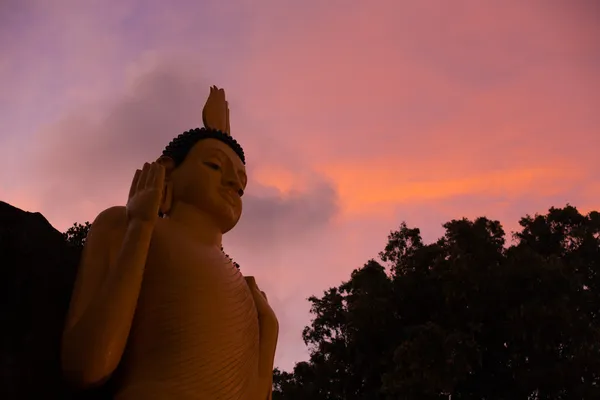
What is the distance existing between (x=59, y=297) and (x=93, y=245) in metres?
0.40

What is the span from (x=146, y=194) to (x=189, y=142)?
3.17ft

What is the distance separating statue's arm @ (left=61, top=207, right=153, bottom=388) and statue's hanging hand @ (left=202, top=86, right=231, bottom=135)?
1628 millimetres

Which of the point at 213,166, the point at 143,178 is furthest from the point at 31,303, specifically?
the point at 213,166

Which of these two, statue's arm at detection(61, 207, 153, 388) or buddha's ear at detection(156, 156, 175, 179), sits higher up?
buddha's ear at detection(156, 156, 175, 179)

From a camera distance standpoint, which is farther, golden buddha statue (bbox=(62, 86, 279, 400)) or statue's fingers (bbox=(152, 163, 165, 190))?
statue's fingers (bbox=(152, 163, 165, 190))

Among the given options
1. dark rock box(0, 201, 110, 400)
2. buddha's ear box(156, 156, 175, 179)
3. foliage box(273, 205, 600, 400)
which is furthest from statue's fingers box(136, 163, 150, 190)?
foliage box(273, 205, 600, 400)

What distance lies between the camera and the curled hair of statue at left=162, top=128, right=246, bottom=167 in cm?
491

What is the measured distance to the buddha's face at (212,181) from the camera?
15.4ft

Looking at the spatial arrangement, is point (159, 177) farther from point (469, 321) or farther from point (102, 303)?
point (469, 321)

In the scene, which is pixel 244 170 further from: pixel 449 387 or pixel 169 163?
pixel 449 387

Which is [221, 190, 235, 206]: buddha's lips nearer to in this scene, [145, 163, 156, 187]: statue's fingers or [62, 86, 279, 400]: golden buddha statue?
[62, 86, 279, 400]: golden buddha statue

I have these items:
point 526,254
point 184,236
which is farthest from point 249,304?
point 526,254

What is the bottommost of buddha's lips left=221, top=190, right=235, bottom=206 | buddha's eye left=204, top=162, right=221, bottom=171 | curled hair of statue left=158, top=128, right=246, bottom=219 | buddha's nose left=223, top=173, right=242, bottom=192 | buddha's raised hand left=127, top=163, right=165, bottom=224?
buddha's raised hand left=127, top=163, right=165, bottom=224

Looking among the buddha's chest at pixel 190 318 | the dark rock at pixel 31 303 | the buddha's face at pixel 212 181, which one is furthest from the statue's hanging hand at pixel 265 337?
the dark rock at pixel 31 303
